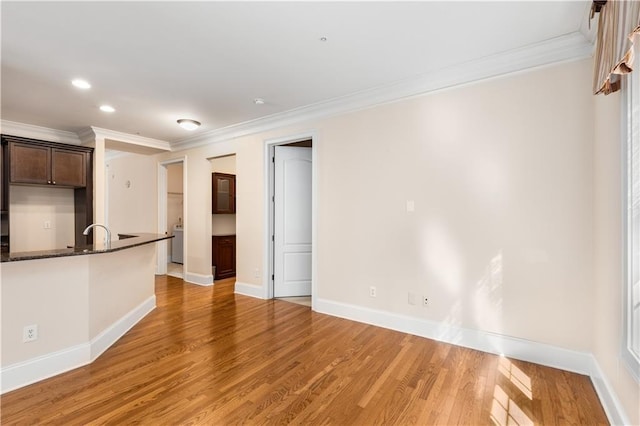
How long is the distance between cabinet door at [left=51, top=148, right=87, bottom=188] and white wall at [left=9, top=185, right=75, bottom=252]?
0.49m

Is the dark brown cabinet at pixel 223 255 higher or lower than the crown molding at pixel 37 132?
lower

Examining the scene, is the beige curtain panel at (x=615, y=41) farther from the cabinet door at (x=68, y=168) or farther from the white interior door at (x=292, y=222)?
the cabinet door at (x=68, y=168)

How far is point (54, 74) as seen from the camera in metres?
2.96

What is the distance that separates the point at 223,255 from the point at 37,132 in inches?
140

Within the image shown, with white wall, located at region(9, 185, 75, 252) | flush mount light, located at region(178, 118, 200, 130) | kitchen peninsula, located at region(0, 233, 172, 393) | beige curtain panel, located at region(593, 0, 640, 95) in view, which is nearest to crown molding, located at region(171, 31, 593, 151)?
beige curtain panel, located at region(593, 0, 640, 95)

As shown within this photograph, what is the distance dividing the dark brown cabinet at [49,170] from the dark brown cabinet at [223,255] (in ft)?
6.51

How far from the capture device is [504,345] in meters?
2.73

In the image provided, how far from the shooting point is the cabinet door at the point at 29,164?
13.7ft

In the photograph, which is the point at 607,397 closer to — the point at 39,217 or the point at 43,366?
the point at 43,366

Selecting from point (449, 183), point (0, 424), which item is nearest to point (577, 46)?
point (449, 183)

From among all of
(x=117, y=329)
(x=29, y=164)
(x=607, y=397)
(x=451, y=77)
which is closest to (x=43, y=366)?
(x=117, y=329)

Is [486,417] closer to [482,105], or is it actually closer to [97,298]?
[482,105]

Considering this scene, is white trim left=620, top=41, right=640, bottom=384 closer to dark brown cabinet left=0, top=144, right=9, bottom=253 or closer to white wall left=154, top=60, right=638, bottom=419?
white wall left=154, top=60, right=638, bottom=419

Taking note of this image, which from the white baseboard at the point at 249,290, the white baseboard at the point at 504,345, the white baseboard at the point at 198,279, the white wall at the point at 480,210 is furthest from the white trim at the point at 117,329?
the white baseboard at the point at 504,345
